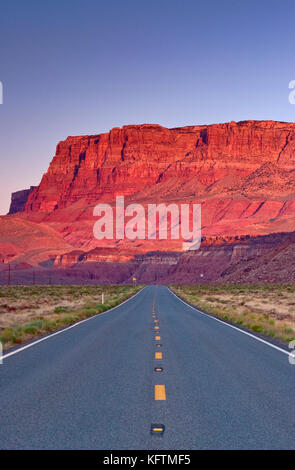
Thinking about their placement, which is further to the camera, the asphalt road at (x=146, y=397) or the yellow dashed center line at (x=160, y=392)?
the yellow dashed center line at (x=160, y=392)

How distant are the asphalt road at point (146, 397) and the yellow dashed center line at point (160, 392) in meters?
0.02

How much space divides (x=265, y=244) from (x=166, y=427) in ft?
356

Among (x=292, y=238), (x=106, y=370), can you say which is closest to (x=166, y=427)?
(x=106, y=370)

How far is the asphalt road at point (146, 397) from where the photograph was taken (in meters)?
5.35

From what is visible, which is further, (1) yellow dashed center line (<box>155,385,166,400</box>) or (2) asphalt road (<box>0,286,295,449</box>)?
(1) yellow dashed center line (<box>155,385,166,400</box>)

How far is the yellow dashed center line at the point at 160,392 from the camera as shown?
23.9ft

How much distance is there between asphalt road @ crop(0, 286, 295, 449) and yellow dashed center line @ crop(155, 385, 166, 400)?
2 centimetres

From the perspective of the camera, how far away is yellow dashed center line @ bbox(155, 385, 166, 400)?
729 centimetres

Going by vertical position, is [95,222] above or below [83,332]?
above

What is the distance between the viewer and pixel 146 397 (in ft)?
24.0

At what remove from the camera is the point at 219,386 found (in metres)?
8.12

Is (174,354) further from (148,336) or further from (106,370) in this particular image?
(148,336)

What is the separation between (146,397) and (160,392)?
1.30ft

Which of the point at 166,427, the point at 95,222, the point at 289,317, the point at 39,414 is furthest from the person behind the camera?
the point at 95,222
